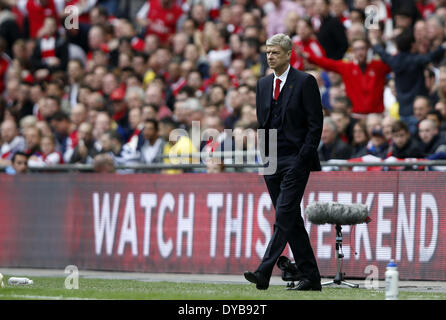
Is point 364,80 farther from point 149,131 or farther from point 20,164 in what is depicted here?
point 20,164

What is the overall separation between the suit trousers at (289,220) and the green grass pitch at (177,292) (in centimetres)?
31

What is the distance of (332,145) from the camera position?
637 inches

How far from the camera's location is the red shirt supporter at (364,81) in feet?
58.7

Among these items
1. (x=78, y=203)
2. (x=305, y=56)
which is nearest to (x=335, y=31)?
(x=305, y=56)

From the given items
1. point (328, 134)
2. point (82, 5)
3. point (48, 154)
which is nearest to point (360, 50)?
point (328, 134)

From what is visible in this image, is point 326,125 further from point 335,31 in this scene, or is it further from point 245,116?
point 335,31

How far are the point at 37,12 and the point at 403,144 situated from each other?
1327 cm

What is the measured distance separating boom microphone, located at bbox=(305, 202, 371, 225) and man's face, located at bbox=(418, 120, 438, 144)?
2629mm

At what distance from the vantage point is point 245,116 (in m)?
17.3

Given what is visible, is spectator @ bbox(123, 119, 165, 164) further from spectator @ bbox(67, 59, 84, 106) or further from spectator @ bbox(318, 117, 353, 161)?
spectator @ bbox(67, 59, 84, 106)

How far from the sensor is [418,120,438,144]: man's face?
1515 centimetres

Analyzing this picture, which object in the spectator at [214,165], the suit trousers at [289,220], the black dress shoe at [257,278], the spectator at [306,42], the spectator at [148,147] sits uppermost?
the spectator at [306,42]

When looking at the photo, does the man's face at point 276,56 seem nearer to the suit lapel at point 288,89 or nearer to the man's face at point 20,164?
the suit lapel at point 288,89

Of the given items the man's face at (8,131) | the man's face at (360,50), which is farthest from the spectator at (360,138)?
the man's face at (8,131)
